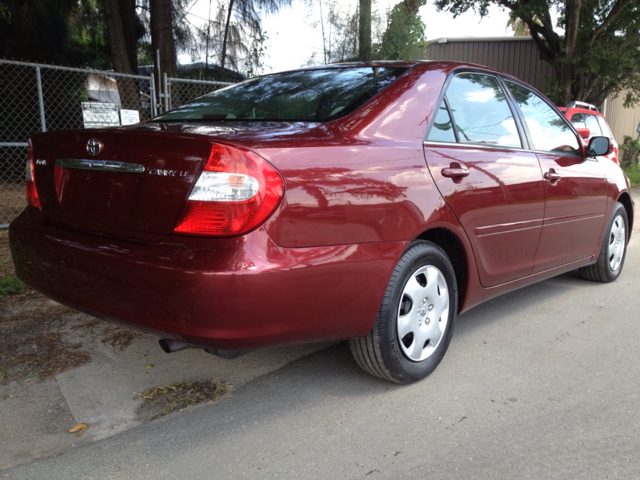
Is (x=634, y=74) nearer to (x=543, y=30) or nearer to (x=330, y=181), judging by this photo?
(x=543, y=30)

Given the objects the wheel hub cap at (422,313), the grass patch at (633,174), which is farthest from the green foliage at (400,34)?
the wheel hub cap at (422,313)

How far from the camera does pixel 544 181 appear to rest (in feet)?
12.0

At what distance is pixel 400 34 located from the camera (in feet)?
35.0

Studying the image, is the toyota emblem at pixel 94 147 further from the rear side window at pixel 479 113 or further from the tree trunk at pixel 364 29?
the tree trunk at pixel 364 29

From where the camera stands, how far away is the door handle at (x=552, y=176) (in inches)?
145

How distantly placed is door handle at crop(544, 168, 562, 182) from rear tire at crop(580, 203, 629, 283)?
1.22 metres

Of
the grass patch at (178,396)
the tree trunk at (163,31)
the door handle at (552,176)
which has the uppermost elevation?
the tree trunk at (163,31)

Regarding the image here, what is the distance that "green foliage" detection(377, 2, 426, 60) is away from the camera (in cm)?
1069

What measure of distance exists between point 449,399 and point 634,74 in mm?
15400

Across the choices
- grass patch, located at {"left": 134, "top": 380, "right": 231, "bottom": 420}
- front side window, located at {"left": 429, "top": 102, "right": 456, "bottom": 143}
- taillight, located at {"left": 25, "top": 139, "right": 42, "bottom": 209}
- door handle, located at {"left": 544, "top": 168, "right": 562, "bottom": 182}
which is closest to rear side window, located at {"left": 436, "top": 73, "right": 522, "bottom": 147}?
front side window, located at {"left": 429, "top": 102, "right": 456, "bottom": 143}

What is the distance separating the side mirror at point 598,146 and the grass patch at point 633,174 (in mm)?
10929

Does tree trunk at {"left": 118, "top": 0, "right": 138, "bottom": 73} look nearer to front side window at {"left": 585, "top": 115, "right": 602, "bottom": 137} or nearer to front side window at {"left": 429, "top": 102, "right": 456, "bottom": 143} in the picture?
front side window at {"left": 585, "top": 115, "right": 602, "bottom": 137}

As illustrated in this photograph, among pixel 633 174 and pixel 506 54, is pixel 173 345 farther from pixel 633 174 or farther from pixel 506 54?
pixel 506 54

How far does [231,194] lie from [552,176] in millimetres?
2468
